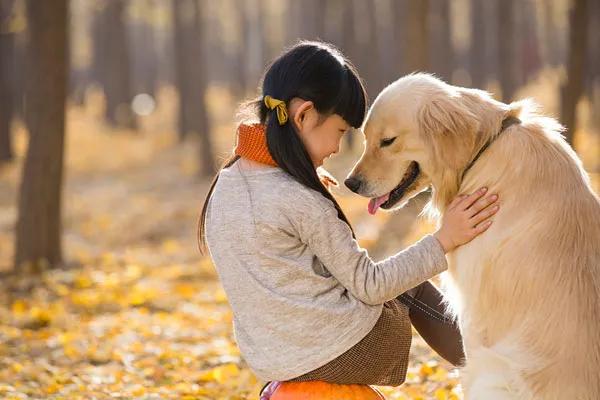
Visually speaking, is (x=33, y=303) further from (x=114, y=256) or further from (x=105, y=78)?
(x=105, y=78)

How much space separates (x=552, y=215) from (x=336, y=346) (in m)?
0.93

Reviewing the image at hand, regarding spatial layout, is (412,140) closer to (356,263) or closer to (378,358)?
(356,263)

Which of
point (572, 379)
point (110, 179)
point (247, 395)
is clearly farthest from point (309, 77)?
point (110, 179)

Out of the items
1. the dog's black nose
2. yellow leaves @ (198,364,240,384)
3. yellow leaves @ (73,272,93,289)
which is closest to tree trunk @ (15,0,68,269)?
yellow leaves @ (73,272,93,289)

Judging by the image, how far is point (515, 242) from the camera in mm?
3041

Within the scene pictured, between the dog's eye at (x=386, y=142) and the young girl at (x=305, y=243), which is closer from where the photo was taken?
the young girl at (x=305, y=243)

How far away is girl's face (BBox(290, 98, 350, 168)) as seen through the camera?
308cm

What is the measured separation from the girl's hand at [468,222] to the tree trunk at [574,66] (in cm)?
735

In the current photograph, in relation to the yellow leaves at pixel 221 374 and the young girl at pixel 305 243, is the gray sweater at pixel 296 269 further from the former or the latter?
the yellow leaves at pixel 221 374

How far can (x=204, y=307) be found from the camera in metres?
7.96

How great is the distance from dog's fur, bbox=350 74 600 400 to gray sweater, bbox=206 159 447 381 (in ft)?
0.81

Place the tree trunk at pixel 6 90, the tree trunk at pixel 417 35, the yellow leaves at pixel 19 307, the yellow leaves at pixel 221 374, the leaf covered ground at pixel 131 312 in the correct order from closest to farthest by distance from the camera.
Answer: the leaf covered ground at pixel 131 312 < the yellow leaves at pixel 221 374 < the yellow leaves at pixel 19 307 < the tree trunk at pixel 417 35 < the tree trunk at pixel 6 90

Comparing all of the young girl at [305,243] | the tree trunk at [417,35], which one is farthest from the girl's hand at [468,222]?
the tree trunk at [417,35]

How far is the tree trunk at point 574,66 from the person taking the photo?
10066mm
